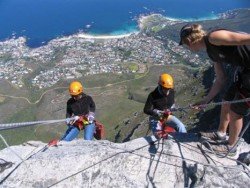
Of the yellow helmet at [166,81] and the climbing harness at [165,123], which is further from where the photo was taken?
the yellow helmet at [166,81]

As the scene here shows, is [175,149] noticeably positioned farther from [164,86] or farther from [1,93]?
[1,93]

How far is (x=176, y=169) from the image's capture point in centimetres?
991

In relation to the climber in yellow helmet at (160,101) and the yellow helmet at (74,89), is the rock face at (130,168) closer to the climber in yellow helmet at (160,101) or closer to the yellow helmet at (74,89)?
the climber in yellow helmet at (160,101)

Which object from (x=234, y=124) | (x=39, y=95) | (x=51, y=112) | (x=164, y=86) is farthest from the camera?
(x=39, y=95)

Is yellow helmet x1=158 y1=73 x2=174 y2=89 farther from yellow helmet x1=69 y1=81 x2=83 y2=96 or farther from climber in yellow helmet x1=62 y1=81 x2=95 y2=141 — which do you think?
yellow helmet x1=69 y1=81 x2=83 y2=96

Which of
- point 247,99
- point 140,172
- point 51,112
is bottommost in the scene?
point 51,112

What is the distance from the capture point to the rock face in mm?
9312

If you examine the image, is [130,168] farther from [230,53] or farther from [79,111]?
[79,111]

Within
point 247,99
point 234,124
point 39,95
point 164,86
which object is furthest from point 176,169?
point 39,95

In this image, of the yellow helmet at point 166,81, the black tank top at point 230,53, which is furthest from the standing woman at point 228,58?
the yellow helmet at point 166,81

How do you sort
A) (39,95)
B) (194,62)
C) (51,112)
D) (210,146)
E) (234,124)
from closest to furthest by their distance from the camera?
(234,124) < (210,146) < (51,112) < (39,95) < (194,62)

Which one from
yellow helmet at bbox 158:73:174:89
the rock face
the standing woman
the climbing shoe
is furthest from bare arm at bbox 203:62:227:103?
yellow helmet at bbox 158:73:174:89

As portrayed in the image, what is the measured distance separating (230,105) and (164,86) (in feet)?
11.2

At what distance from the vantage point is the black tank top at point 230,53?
8273mm
